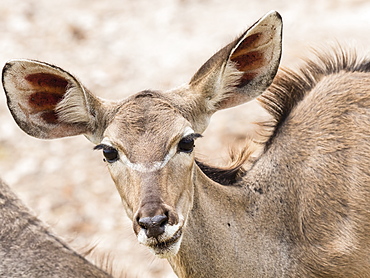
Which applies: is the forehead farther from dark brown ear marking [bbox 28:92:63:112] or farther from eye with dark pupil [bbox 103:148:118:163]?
dark brown ear marking [bbox 28:92:63:112]

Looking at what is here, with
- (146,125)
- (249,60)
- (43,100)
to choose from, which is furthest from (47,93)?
A: (249,60)

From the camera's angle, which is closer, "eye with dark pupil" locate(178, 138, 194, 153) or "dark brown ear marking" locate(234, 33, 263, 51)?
"eye with dark pupil" locate(178, 138, 194, 153)

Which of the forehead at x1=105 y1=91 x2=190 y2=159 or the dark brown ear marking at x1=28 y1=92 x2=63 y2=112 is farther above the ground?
the forehead at x1=105 y1=91 x2=190 y2=159

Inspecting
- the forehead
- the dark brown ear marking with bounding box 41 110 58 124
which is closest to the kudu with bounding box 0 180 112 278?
the dark brown ear marking with bounding box 41 110 58 124

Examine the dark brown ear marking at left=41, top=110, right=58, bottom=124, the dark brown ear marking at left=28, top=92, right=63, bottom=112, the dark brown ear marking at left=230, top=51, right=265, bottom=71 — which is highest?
the dark brown ear marking at left=230, top=51, right=265, bottom=71

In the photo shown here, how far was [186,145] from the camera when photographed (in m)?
4.72

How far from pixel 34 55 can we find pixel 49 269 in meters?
7.16

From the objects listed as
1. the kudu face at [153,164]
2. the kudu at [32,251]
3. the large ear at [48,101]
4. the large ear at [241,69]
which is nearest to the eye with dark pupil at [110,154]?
the kudu face at [153,164]

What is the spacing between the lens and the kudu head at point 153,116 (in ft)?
14.7

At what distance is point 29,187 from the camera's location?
9750 mm

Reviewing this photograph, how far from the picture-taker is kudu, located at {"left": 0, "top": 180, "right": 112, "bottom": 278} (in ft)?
18.1

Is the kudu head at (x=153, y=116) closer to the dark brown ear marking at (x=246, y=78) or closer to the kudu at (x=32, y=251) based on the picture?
the dark brown ear marking at (x=246, y=78)

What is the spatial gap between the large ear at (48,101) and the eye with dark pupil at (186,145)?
66cm

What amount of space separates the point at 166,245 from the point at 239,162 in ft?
5.04
